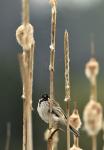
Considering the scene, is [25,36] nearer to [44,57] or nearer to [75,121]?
[75,121]

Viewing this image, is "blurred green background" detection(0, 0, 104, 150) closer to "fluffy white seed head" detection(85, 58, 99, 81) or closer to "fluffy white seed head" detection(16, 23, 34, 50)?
"fluffy white seed head" detection(16, 23, 34, 50)

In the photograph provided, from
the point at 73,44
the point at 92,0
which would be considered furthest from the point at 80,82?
the point at 92,0

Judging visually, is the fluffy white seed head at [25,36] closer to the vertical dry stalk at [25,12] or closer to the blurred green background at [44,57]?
the vertical dry stalk at [25,12]

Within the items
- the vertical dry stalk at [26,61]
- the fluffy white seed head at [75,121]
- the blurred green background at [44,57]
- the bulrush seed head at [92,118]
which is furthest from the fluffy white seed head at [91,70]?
the blurred green background at [44,57]

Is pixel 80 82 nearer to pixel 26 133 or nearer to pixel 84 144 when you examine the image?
pixel 84 144

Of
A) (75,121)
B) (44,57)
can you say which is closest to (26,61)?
(75,121)

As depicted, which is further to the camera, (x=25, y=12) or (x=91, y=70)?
(x=25, y=12)
